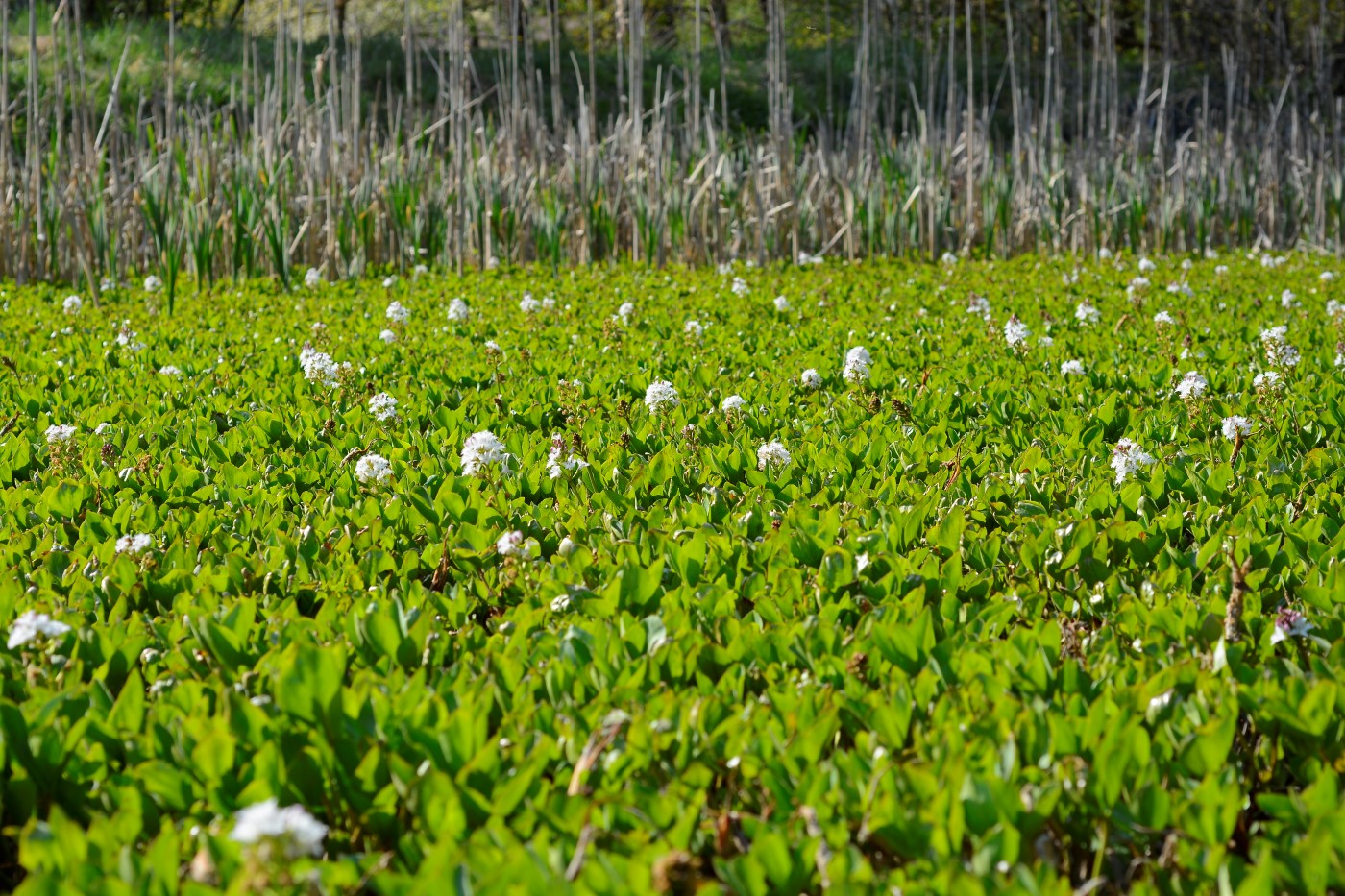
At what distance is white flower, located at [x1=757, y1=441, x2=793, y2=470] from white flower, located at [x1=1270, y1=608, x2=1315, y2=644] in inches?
50.6

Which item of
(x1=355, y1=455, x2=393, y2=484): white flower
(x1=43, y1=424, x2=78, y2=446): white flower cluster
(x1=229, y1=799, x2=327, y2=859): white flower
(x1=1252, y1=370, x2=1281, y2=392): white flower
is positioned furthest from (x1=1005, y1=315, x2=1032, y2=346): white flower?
(x1=229, y1=799, x2=327, y2=859): white flower

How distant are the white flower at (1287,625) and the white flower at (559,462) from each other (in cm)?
158

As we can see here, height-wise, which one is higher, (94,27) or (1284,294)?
(94,27)

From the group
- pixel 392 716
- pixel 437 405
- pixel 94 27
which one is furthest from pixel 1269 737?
pixel 94 27

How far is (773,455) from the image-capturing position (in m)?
2.87

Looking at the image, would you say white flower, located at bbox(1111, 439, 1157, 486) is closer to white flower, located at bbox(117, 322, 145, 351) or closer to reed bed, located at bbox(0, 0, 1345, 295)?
white flower, located at bbox(117, 322, 145, 351)

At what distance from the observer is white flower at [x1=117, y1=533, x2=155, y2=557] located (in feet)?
7.36

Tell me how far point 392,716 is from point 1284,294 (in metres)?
5.54

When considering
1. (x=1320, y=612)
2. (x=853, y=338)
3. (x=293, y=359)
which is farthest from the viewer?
(x=853, y=338)

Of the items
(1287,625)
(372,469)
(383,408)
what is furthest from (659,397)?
(1287,625)

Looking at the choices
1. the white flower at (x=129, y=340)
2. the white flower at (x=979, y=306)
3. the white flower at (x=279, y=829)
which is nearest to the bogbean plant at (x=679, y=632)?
the white flower at (x=279, y=829)

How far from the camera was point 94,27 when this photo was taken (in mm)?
19875

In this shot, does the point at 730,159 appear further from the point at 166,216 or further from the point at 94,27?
the point at 94,27

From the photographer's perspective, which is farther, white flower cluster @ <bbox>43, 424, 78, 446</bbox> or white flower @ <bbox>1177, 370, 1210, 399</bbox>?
white flower @ <bbox>1177, 370, 1210, 399</bbox>
